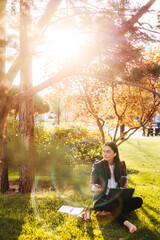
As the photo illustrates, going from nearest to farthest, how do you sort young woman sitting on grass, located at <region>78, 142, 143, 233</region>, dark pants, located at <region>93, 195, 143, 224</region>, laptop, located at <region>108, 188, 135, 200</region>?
1. laptop, located at <region>108, 188, 135, 200</region>
2. dark pants, located at <region>93, 195, 143, 224</region>
3. young woman sitting on grass, located at <region>78, 142, 143, 233</region>

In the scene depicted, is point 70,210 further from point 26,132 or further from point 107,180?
point 26,132

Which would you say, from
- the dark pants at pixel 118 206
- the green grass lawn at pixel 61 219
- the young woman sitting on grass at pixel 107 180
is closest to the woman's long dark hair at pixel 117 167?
the young woman sitting on grass at pixel 107 180

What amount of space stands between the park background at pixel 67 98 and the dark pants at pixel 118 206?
15 cm

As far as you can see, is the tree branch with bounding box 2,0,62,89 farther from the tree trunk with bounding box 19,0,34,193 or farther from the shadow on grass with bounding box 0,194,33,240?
the tree trunk with bounding box 19,0,34,193

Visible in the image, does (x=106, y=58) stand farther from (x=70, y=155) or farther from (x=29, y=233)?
(x=70, y=155)

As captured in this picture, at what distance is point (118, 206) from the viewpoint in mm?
3787

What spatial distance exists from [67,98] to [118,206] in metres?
4.31

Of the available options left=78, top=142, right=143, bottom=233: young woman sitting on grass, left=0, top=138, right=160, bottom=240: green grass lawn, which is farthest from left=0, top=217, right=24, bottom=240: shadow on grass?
left=78, top=142, right=143, bottom=233: young woman sitting on grass

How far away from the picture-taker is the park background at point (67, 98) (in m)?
2.82

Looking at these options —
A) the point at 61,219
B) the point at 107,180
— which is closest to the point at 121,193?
the point at 107,180

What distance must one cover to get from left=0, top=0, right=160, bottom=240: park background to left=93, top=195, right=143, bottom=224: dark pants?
0.15 m

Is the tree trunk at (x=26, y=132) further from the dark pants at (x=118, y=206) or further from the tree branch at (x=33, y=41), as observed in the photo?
the tree branch at (x=33, y=41)

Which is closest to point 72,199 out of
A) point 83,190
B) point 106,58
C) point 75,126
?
point 83,190

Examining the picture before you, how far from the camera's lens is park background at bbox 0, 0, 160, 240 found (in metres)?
2.82
